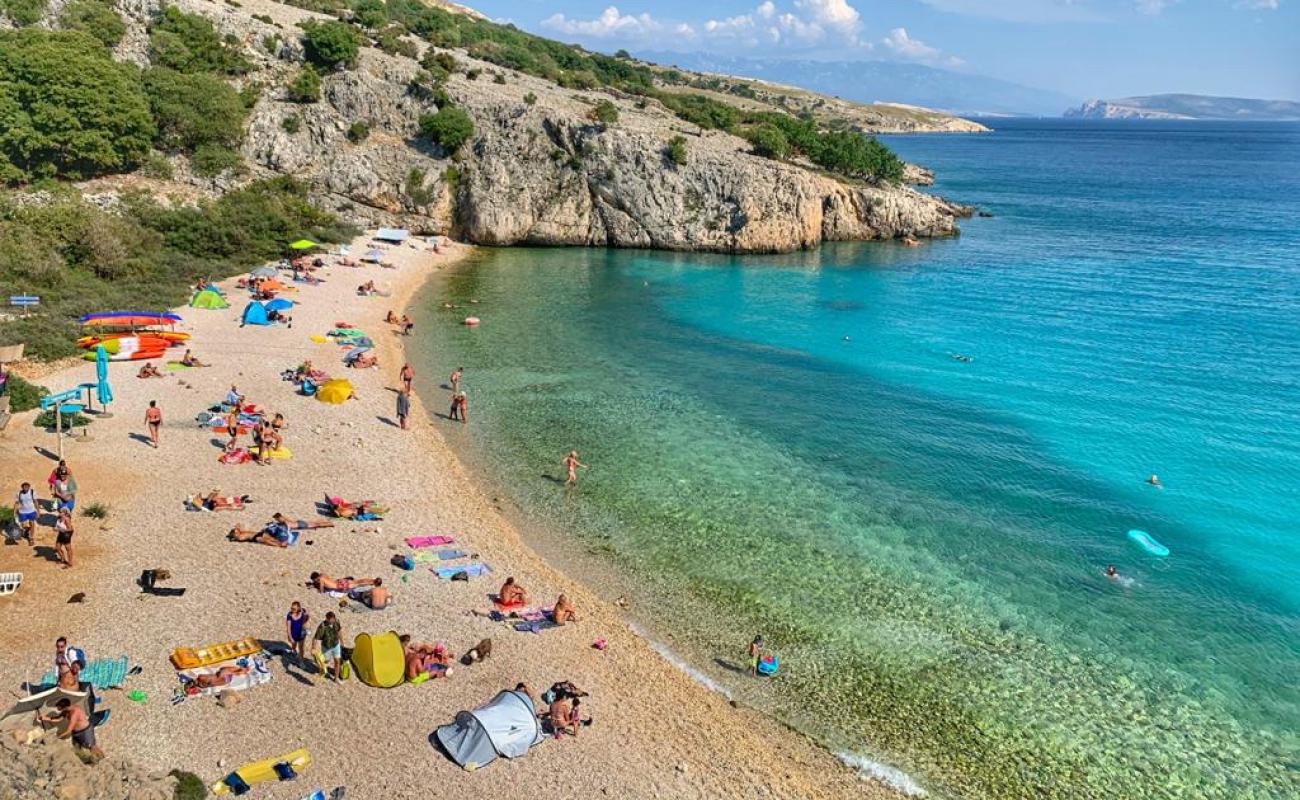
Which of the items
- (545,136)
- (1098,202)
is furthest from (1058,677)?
(1098,202)

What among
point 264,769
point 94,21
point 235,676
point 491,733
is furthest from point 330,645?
point 94,21

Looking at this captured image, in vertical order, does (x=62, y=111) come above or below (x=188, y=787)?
above

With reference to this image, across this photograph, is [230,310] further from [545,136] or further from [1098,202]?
[1098,202]

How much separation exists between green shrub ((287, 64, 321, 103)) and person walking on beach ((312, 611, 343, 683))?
62.3 meters

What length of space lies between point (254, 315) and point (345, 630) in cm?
2765

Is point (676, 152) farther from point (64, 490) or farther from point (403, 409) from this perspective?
point (64, 490)

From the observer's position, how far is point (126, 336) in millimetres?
34469

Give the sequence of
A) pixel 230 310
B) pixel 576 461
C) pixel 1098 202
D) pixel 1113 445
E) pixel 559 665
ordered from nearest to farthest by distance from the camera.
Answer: pixel 559 665, pixel 576 461, pixel 1113 445, pixel 230 310, pixel 1098 202

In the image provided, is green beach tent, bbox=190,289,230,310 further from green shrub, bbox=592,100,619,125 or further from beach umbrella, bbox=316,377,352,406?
green shrub, bbox=592,100,619,125

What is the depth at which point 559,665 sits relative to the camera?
1855 centimetres

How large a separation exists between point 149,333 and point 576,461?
22.0m

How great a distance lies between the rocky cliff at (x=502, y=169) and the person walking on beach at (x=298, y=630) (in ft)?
176

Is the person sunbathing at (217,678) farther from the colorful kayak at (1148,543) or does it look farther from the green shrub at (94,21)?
the green shrub at (94,21)

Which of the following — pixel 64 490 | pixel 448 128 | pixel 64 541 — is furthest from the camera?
pixel 448 128
